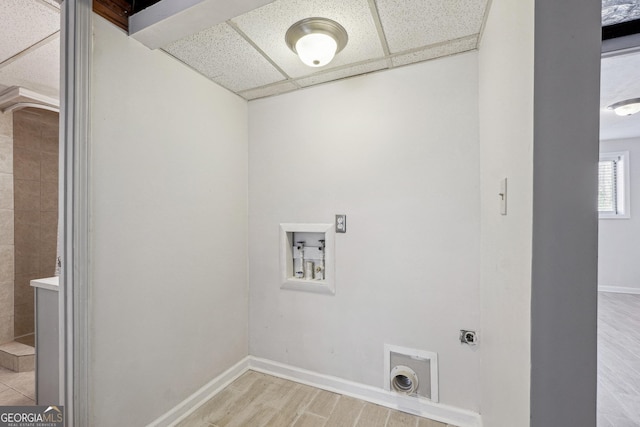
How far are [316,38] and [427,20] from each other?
0.56 meters

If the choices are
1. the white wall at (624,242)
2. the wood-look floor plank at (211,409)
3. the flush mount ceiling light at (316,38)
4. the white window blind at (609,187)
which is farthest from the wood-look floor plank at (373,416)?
the white window blind at (609,187)

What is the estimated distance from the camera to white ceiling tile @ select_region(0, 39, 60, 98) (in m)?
1.72

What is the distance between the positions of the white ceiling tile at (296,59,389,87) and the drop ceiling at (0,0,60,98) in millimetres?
1362

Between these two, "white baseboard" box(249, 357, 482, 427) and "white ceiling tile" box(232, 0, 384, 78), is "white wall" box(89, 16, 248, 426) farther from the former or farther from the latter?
"white ceiling tile" box(232, 0, 384, 78)

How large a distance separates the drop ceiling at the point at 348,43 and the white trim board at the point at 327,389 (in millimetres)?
2136

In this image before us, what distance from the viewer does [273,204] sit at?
2.17 meters

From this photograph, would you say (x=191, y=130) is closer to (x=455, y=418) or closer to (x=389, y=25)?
(x=389, y=25)

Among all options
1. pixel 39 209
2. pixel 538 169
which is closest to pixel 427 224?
pixel 538 169

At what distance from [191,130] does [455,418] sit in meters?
2.43

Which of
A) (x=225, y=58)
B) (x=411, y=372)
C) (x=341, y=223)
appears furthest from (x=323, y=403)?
(x=225, y=58)

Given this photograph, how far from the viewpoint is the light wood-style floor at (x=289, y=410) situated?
5.35 feet

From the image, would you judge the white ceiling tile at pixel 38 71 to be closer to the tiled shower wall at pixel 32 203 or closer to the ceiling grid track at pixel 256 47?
the tiled shower wall at pixel 32 203

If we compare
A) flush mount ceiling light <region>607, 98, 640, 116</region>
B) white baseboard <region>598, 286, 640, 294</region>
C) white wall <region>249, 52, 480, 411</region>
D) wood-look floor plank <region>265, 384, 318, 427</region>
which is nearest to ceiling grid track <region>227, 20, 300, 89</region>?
white wall <region>249, 52, 480, 411</region>

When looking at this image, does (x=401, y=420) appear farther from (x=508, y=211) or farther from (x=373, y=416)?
(x=508, y=211)
